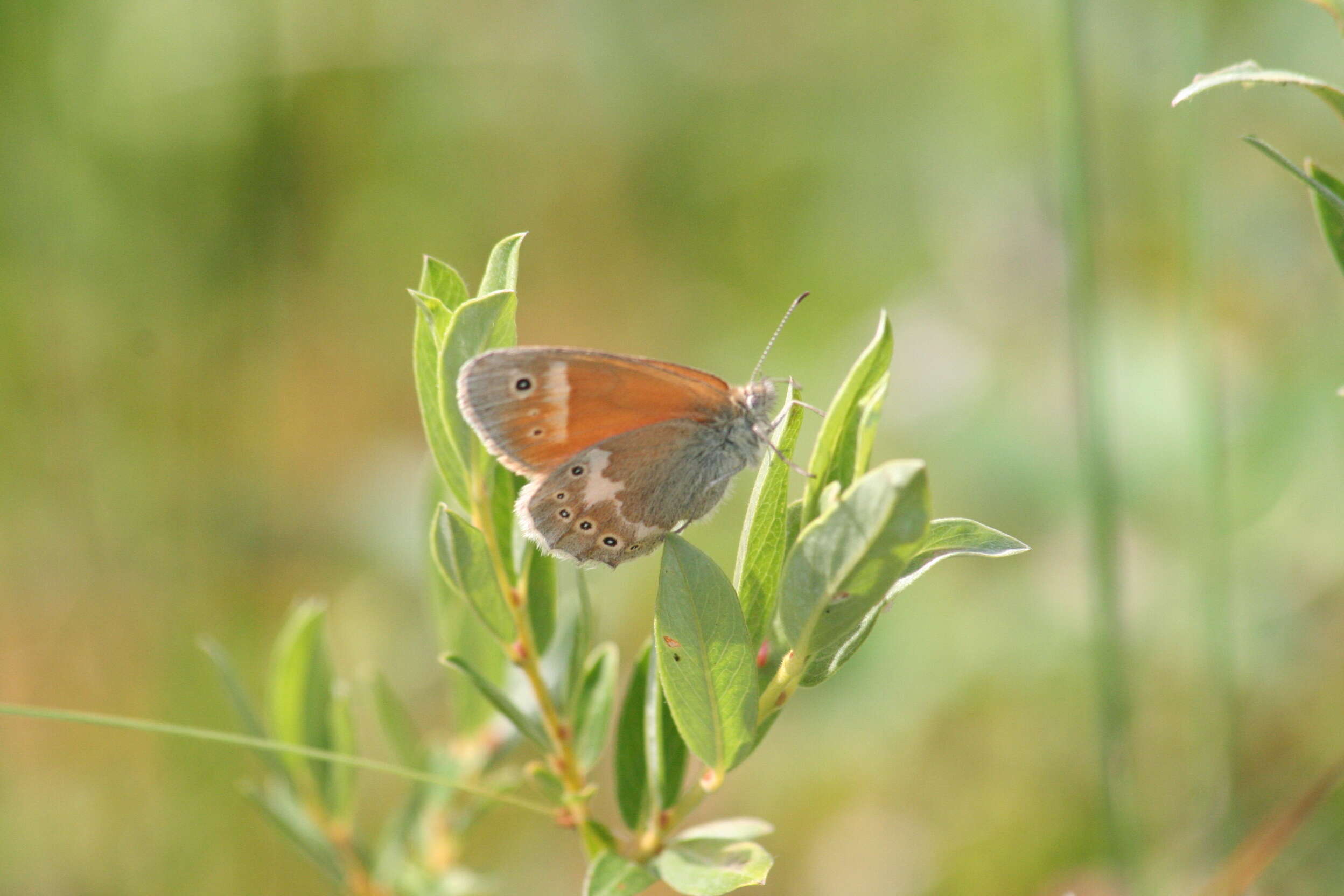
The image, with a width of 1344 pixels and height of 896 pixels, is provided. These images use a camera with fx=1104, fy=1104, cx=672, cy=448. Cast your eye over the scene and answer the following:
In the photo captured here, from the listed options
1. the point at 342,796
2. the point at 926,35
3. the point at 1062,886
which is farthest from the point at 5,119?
the point at 1062,886

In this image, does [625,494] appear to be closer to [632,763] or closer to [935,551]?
[632,763]

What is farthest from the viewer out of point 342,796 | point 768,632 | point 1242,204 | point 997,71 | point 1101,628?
point 997,71

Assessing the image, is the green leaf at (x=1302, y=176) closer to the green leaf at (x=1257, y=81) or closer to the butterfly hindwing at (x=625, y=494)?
the green leaf at (x=1257, y=81)

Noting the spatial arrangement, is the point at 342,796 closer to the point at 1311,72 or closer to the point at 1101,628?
the point at 1101,628

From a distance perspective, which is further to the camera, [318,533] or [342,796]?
[318,533]

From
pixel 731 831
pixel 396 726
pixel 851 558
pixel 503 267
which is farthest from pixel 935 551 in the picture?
pixel 396 726

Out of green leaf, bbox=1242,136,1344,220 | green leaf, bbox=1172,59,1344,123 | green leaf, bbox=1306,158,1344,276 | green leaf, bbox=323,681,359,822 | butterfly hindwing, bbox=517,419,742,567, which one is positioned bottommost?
green leaf, bbox=323,681,359,822

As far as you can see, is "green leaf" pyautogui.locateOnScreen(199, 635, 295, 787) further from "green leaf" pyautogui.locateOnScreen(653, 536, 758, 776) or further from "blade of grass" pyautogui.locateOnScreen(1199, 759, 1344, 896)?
"blade of grass" pyautogui.locateOnScreen(1199, 759, 1344, 896)

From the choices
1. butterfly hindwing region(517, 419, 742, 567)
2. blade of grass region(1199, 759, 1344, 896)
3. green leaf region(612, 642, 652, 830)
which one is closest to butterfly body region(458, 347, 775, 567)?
butterfly hindwing region(517, 419, 742, 567)
